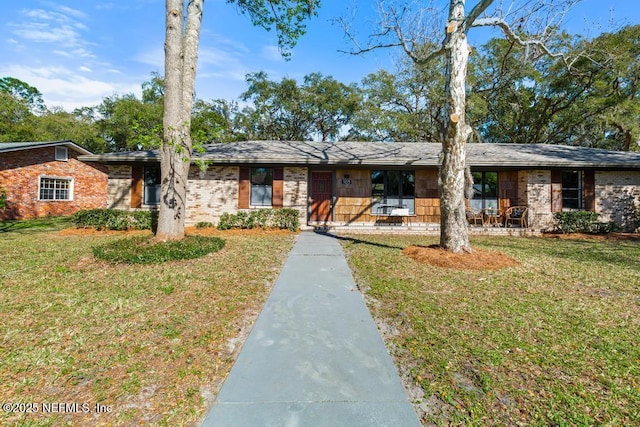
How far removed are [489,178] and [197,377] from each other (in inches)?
528

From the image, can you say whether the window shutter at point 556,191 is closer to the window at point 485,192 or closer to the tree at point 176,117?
the window at point 485,192

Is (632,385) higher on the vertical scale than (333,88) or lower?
lower

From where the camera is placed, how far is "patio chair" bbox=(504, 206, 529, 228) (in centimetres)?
1141

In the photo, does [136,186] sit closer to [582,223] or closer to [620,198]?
[582,223]

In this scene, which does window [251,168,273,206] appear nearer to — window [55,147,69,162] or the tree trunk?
the tree trunk

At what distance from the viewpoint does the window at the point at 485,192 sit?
1216cm

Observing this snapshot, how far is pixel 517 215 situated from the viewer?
11.6m

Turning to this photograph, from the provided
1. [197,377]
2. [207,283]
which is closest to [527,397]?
[197,377]

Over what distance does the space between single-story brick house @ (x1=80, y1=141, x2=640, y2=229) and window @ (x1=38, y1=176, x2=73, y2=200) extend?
→ 26.6ft

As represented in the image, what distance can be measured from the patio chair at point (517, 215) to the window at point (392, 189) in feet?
12.6

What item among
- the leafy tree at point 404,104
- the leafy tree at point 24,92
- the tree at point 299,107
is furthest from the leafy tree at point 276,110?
the leafy tree at point 24,92

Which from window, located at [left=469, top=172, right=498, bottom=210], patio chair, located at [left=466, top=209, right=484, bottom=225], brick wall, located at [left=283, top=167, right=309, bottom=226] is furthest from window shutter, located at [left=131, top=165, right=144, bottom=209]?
window, located at [left=469, top=172, right=498, bottom=210]

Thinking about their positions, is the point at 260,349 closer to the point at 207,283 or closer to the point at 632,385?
the point at 207,283

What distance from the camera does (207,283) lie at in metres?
4.59
